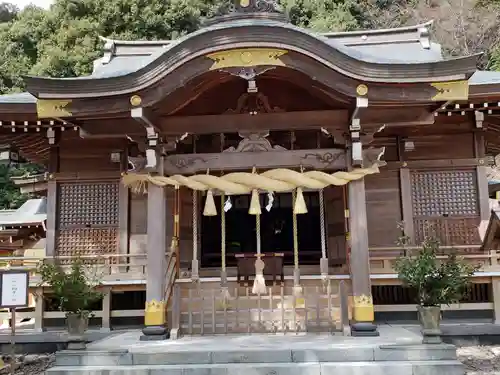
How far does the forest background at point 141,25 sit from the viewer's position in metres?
27.5

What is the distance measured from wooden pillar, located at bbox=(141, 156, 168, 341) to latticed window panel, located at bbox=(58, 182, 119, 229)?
7.68ft

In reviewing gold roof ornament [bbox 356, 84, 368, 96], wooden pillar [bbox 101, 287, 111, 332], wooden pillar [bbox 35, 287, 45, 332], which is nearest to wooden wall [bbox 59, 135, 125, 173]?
wooden pillar [bbox 101, 287, 111, 332]

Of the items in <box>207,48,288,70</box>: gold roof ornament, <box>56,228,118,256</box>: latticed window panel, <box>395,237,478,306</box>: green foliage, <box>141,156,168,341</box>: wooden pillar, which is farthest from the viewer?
<box>56,228,118,256</box>: latticed window panel

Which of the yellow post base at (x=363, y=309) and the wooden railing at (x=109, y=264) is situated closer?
the yellow post base at (x=363, y=309)

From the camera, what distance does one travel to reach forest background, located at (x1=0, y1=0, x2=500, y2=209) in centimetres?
2745

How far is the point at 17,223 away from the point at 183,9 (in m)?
18.4

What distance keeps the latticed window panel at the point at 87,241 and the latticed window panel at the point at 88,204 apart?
0.41 ft

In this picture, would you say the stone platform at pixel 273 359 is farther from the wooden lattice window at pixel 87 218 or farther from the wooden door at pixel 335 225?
the wooden door at pixel 335 225

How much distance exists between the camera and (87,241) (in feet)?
30.6

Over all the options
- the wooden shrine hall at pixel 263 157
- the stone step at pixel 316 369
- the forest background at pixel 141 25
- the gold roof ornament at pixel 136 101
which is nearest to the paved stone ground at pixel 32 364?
the stone step at pixel 316 369

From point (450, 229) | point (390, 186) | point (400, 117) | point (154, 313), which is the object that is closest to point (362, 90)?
point (400, 117)

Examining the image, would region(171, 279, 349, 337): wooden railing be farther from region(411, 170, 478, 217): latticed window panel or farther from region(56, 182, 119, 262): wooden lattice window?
region(411, 170, 478, 217): latticed window panel

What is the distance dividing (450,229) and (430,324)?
11.3 feet

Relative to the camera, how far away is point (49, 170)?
9383mm
